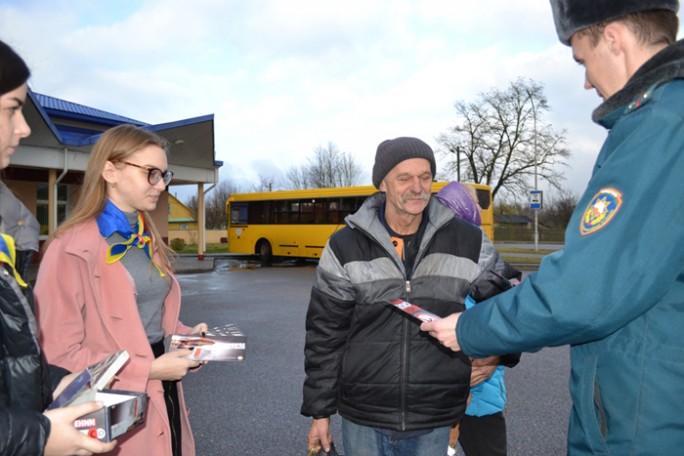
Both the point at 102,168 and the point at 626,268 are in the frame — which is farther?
the point at 102,168

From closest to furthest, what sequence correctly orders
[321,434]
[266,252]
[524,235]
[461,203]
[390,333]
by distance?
1. [390,333]
2. [321,434]
3. [461,203]
4. [266,252]
5. [524,235]

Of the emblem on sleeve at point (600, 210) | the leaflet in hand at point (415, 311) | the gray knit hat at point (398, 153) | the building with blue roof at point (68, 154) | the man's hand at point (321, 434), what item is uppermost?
the building with blue roof at point (68, 154)

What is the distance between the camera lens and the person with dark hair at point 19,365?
126 cm

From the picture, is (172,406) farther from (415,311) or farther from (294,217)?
(294,217)

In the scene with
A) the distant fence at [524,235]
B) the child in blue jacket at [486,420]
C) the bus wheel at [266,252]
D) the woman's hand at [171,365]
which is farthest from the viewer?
the distant fence at [524,235]

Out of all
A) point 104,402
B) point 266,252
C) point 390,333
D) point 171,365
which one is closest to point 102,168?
point 171,365

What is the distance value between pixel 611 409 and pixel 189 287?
13295mm

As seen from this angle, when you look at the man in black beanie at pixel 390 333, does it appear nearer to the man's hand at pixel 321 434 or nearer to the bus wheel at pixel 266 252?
the man's hand at pixel 321 434

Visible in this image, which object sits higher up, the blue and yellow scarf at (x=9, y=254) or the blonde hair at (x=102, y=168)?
the blonde hair at (x=102, y=168)

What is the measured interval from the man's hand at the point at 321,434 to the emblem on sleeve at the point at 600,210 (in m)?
1.62

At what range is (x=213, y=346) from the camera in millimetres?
2193

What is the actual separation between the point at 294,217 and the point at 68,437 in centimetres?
1946

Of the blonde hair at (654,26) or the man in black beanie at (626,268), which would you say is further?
the blonde hair at (654,26)

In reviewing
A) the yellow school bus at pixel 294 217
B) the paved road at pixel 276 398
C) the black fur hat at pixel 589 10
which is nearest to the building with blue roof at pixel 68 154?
the yellow school bus at pixel 294 217
